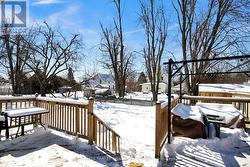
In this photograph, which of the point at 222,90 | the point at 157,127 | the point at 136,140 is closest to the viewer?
the point at 157,127

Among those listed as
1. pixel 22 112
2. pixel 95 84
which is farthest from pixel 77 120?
pixel 95 84

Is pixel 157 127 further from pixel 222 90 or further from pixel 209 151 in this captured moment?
pixel 222 90

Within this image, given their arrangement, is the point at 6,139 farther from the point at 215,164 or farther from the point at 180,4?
the point at 180,4

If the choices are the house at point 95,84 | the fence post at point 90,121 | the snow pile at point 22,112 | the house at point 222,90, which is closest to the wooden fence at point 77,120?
the fence post at point 90,121

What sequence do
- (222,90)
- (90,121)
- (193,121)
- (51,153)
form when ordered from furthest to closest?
(222,90) < (193,121) < (90,121) < (51,153)

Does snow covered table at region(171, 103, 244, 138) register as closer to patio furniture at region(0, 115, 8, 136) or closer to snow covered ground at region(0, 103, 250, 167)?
snow covered ground at region(0, 103, 250, 167)

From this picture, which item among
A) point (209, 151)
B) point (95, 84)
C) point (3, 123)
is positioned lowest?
point (209, 151)

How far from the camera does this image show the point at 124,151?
427cm

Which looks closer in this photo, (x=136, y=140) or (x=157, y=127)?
(x=157, y=127)

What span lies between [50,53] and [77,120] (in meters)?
11.0

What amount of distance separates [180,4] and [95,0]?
18.4 feet

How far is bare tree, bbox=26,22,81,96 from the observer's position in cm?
1452

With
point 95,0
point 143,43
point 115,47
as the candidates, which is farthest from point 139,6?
point 95,0

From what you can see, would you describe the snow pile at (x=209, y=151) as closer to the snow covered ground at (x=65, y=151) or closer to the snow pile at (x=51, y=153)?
the snow covered ground at (x=65, y=151)
